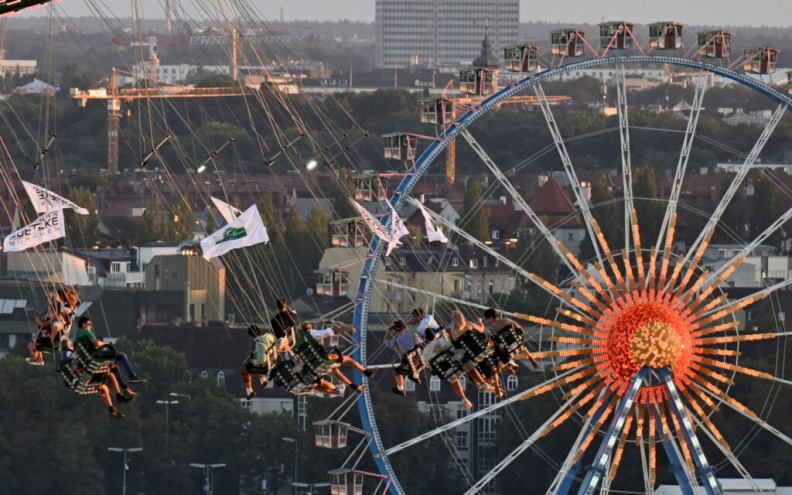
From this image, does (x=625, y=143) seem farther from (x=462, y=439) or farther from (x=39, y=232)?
(x=462, y=439)

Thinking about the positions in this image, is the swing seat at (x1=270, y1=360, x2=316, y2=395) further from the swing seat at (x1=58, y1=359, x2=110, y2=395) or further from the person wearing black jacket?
the swing seat at (x1=58, y1=359, x2=110, y2=395)

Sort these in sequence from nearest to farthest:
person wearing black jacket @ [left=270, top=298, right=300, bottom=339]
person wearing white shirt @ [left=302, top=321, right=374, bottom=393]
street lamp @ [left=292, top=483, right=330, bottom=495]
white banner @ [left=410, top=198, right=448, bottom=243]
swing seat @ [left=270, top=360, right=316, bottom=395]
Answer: person wearing black jacket @ [left=270, top=298, right=300, bottom=339], person wearing white shirt @ [left=302, top=321, right=374, bottom=393], swing seat @ [left=270, top=360, right=316, bottom=395], white banner @ [left=410, top=198, right=448, bottom=243], street lamp @ [left=292, top=483, right=330, bottom=495]

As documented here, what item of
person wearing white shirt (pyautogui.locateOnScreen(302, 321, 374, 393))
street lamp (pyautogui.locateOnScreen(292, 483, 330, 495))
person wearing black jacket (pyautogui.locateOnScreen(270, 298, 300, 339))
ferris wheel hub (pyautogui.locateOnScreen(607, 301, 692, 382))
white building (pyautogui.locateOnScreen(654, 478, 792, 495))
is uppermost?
person wearing black jacket (pyautogui.locateOnScreen(270, 298, 300, 339))

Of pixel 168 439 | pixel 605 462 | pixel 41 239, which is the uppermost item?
pixel 41 239

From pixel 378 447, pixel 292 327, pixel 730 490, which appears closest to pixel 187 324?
pixel 730 490

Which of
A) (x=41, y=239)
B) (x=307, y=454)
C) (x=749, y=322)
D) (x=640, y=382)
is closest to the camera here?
(x=41, y=239)

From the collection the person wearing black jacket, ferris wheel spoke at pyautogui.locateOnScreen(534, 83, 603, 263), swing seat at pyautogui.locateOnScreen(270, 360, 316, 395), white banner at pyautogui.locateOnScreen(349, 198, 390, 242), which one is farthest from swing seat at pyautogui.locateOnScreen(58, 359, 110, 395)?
ferris wheel spoke at pyautogui.locateOnScreen(534, 83, 603, 263)

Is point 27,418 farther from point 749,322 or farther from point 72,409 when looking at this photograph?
point 749,322
